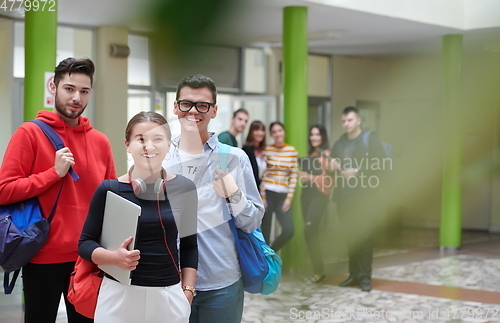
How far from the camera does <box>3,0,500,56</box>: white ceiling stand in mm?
192

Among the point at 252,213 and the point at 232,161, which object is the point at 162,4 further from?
the point at 252,213

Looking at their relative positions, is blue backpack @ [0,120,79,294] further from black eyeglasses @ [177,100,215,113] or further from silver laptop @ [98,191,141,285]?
black eyeglasses @ [177,100,215,113]

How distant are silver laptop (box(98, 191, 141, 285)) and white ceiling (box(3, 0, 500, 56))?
1.07 feet

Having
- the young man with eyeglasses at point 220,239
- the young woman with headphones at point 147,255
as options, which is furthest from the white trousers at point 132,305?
the young man with eyeglasses at point 220,239

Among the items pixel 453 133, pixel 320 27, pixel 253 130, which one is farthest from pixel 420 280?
pixel 253 130

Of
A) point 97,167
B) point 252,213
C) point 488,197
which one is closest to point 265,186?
point 97,167

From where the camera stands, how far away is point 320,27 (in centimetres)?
37

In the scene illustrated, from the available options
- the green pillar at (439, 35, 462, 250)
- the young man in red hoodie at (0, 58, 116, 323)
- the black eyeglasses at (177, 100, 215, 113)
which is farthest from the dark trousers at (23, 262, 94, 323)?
the green pillar at (439, 35, 462, 250)

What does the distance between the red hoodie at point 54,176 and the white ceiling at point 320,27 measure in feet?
2.17

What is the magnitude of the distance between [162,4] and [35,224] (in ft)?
2.77

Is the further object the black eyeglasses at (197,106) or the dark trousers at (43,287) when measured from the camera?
the dark trousers at (43,287)

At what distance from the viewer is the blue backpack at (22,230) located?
3.07 ft

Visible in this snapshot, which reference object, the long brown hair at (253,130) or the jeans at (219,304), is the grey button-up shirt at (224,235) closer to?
the jeans at (219,304)

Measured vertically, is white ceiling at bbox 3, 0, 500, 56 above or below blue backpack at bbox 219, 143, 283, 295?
above
